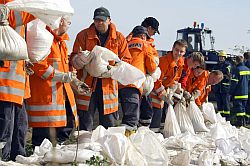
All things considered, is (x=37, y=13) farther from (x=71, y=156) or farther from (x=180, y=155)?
(x=180, y=155)

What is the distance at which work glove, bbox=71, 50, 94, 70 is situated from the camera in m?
5.64

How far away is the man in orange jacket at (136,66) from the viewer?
6453 millimetres

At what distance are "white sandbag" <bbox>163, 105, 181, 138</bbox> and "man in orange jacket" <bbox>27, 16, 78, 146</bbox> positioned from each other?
2323 millimetres

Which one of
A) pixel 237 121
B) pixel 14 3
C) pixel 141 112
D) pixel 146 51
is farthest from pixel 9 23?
pixel 237 121

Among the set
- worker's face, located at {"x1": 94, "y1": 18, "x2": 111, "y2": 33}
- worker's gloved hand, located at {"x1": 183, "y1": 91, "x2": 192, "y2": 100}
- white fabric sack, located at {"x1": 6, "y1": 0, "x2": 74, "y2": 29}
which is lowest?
worker's gloved hand, located at {"x1": 183, "y1": 91, "x2": 192, "y2": 100}

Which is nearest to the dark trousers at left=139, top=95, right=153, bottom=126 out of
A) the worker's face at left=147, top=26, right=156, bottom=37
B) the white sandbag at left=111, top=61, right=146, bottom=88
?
the worker's face at left=147, top=26, right=156, bottom=37

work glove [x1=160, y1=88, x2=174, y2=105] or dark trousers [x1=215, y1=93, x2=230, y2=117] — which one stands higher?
work glove [x1=160, y1=88, x2=174, y2=105]

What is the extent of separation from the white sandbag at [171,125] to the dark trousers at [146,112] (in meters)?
0.24

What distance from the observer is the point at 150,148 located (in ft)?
16.2

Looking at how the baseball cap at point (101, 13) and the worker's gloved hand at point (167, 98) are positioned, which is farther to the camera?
the worker's gloved hand at point (167, 98)

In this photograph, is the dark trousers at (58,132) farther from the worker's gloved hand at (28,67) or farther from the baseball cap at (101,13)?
the baseball cap at (101,13)

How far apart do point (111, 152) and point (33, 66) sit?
3.50 ft

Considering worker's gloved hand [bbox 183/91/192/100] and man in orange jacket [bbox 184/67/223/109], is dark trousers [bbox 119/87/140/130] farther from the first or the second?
man in orange jacket [bbox 184/67/223/109]

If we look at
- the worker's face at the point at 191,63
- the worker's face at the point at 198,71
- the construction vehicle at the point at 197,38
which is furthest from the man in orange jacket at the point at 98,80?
the construction vehicle at the point at 197,38
